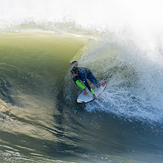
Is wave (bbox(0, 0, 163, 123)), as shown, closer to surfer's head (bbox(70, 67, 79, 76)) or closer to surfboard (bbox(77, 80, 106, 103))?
surfboard (bbox(77, 80, 106, 103))

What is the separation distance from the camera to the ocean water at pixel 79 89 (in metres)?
3.34

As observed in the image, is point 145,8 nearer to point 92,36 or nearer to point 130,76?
point 92,36

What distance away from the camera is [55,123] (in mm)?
3703

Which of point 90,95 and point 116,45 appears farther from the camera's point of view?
point 116,45

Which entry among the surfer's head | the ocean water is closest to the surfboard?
the ocean water

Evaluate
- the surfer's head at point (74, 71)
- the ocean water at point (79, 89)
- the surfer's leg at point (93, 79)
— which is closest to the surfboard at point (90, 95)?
the surfer's leg at point (93, 79)

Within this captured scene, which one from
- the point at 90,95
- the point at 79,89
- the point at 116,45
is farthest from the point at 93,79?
the point at 116,45

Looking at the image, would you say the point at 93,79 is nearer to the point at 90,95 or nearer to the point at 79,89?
the point at 90,95

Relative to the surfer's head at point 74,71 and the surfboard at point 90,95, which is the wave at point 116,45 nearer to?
the surfboard at point 90,95

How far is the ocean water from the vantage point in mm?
3338

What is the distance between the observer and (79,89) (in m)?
4.30

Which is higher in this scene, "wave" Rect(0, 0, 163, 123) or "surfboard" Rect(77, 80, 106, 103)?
A: "wave" Rect(0, 0, 163, 123)

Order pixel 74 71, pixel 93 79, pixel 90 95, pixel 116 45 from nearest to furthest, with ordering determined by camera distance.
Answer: pixel 74 71, pixel 93 79, pixel 90 95, pixel 116 45

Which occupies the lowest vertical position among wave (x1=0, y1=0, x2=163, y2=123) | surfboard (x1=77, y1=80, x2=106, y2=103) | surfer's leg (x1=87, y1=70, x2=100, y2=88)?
surfboard (x1=77, y1=80, x2=106, y2=103)
